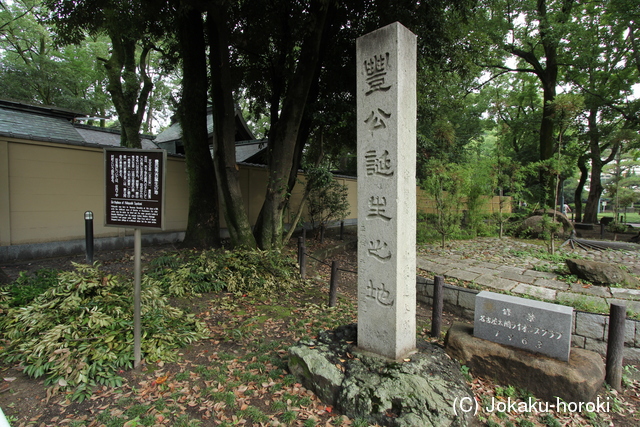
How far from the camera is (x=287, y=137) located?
7945 millimetres

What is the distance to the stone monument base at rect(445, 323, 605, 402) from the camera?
10.6ft

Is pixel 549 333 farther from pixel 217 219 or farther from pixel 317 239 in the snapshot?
pixel 317 239

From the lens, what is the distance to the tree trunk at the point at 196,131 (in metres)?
8.35

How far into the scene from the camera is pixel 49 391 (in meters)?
3.10

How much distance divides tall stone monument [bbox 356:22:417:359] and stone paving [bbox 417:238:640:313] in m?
4.10

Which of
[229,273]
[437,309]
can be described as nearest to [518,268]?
[437,309]

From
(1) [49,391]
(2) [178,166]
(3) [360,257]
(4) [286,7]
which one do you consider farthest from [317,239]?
(1) [49,391]

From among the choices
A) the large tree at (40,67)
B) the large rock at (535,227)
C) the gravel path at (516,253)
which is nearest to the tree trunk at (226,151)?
the gravel path at (516,253)

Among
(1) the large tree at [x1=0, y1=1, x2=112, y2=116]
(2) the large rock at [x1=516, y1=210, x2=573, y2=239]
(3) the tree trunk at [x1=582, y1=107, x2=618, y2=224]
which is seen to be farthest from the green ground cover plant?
(3) the tree trunk at [x1=582, y1=107, x2=618, y2=224]

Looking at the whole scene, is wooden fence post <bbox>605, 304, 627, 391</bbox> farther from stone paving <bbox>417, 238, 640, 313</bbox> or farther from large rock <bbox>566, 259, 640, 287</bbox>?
large rock <bbox>566, 259, 640, 287</bbox>

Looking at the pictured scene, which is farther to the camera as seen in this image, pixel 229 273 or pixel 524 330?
pixel 229 273

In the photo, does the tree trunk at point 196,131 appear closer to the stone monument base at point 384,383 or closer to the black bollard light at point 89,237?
the black bollard light at point 89,237

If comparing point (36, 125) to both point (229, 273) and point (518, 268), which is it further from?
point (518, 268)

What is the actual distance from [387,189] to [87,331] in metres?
3.77
